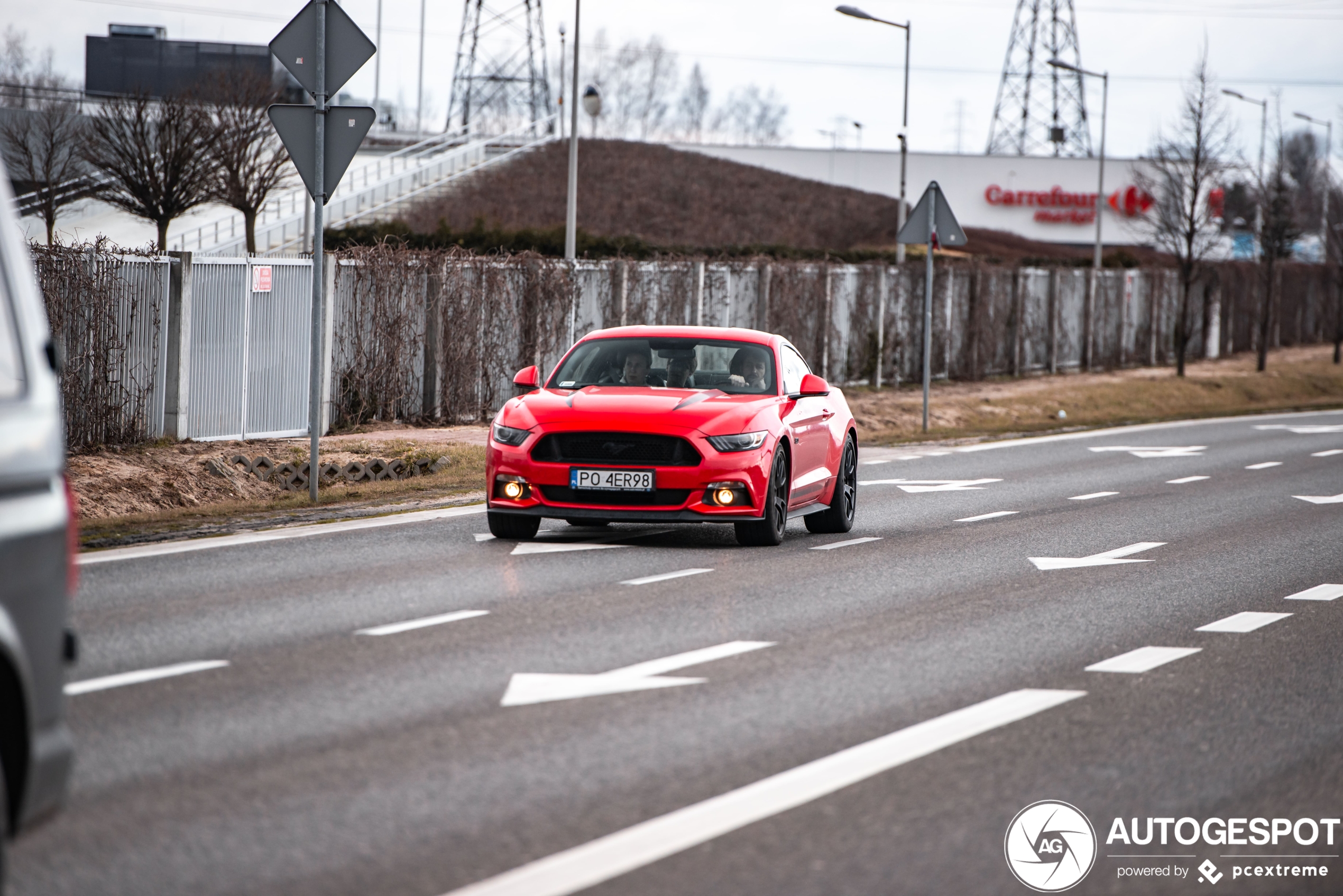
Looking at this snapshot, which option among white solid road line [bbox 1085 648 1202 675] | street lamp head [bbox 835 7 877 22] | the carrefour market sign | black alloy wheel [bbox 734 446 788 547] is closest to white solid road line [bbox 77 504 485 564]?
black alloy wheel [bbox 734 446 788 547]

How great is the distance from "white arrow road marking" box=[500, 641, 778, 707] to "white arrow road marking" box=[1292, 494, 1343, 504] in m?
10.8

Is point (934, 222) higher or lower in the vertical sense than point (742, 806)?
higher

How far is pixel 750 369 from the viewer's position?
13219 mm

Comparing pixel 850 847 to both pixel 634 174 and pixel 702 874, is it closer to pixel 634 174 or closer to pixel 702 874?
pixel 702 874

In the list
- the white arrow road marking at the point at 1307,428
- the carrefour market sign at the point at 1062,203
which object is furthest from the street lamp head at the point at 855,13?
the carrefour market sign at the point at 1062,203

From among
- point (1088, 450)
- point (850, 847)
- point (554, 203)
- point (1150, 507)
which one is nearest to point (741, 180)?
point (554, 203)

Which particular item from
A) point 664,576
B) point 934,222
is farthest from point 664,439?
point 934,222

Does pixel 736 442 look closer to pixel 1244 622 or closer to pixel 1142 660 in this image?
pixel 1244 622

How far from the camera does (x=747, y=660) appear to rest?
322 inches

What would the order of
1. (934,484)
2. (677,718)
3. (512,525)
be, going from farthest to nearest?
(934,484)
(512,525)
(677,718)

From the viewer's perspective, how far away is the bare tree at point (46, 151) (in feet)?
165

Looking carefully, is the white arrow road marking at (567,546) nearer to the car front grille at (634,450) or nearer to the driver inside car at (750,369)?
the car front grille at (634,450)

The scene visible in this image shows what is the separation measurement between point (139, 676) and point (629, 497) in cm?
495

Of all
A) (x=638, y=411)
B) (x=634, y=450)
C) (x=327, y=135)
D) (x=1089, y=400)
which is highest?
(x=327, y=135)
